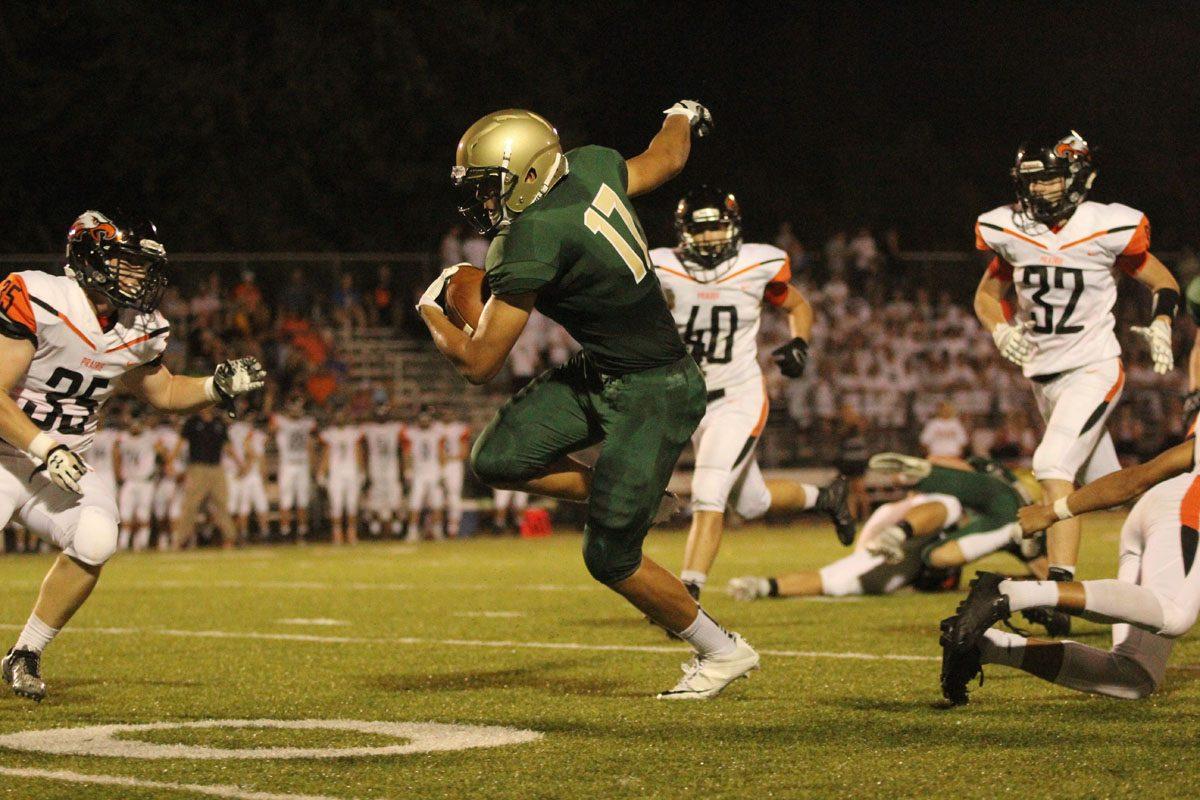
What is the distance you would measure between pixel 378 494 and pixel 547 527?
1842 millimetres

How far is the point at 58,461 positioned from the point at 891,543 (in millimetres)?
4091

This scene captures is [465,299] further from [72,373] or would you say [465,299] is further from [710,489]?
[710,489]

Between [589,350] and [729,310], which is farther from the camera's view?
[729,310]

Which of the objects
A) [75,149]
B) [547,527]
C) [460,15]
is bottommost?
[547,527]

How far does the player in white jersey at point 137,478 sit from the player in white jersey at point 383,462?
2225 millimetres

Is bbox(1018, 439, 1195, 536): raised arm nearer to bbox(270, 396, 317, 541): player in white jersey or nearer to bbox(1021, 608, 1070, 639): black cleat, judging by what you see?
bbox(1021, 608, 1070, 639): black cleat

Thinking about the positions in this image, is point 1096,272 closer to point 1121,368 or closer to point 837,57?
point 1121,368

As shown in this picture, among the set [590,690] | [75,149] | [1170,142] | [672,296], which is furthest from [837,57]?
[590,690]

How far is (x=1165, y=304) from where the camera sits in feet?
22.4

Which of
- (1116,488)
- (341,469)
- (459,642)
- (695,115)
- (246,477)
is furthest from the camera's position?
(341,469)

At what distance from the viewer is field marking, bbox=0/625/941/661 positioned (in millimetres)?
6330

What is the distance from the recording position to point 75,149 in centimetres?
2244

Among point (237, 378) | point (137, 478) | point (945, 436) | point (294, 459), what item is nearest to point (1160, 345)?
point (237, 378)

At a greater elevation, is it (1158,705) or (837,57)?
(837,57)
